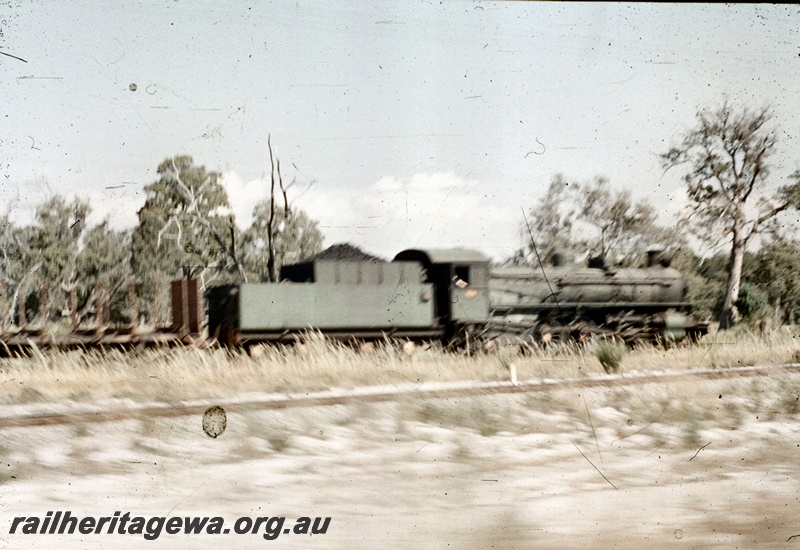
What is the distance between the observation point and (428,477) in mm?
5527

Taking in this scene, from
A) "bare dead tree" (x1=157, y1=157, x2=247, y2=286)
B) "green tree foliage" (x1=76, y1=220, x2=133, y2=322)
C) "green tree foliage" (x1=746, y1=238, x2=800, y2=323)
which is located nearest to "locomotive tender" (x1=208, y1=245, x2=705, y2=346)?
"green tree foliage" (x1=76, y1=220, x2=133, y2=322)

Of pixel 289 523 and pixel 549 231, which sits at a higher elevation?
pixel 549 231

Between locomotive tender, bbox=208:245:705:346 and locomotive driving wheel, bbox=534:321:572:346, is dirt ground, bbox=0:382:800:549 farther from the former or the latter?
locomotive driving wheel, bbox=534:321:572:346

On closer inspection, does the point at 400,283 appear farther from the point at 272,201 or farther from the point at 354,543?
the point at 354,543

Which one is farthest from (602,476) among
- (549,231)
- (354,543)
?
(549,231)

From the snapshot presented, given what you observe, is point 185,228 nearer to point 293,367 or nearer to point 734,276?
point 293,367

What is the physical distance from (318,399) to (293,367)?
1684 mm

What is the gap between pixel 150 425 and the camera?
6.58 metres

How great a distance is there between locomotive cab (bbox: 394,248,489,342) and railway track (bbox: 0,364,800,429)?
2.82 metres

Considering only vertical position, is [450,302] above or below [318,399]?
above

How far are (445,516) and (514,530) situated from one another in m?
0.48

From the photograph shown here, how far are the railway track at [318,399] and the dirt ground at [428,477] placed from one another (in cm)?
20

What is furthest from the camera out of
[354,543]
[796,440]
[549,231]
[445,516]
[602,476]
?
[549,231]

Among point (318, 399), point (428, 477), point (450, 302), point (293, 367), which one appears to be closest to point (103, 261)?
point (293, 367)
